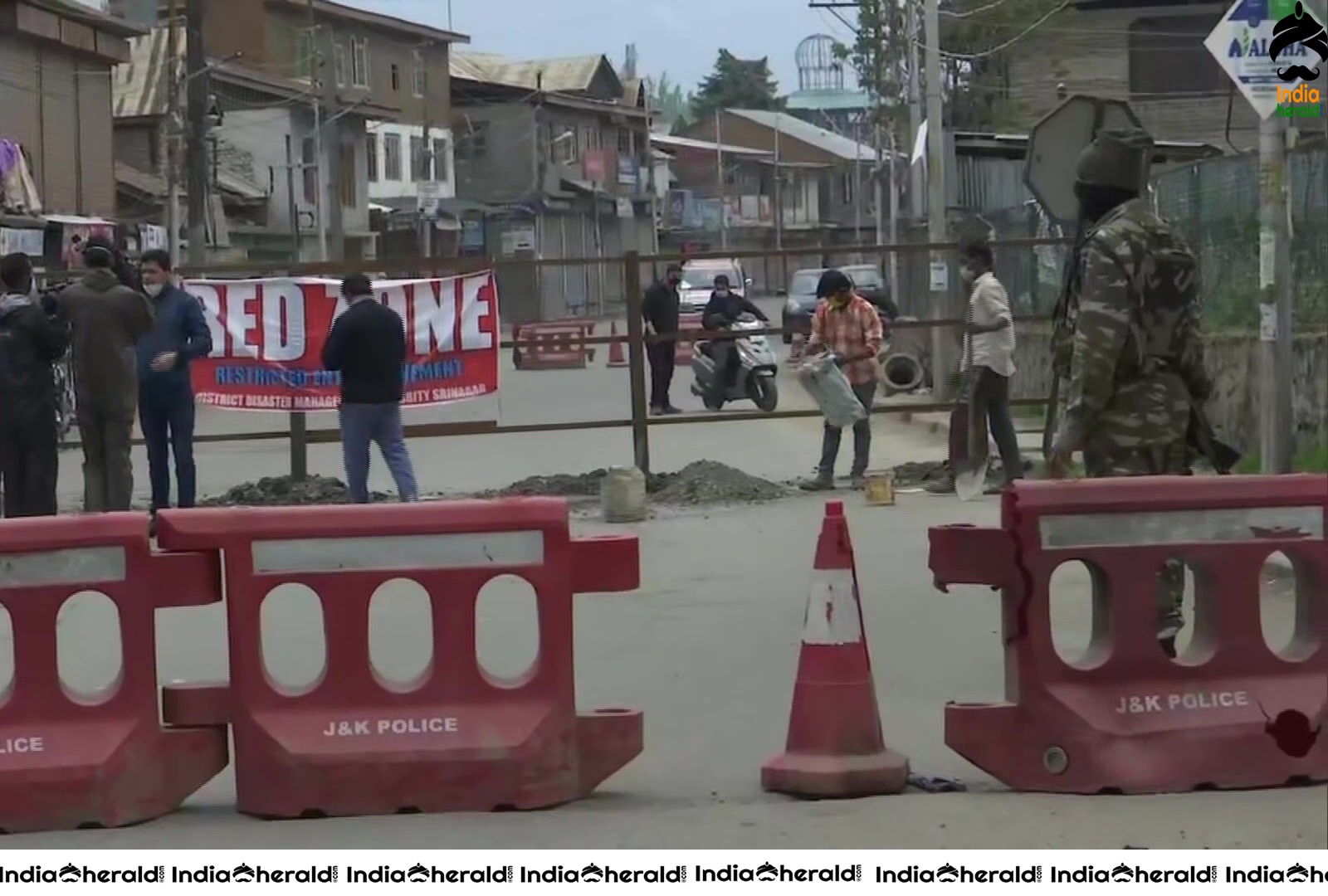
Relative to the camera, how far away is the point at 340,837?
6273 millimetres

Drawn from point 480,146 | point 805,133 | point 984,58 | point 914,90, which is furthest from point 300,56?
point 805,133

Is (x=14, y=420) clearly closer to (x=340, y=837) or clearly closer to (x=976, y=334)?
(x=976, y=334)

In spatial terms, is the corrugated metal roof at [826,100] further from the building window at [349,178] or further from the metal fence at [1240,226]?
the metal fence at [1240,226]

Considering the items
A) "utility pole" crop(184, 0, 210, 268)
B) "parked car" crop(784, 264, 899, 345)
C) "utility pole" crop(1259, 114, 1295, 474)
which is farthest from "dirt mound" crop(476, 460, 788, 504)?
"utility pole" crop(184, 0, 210, 268)

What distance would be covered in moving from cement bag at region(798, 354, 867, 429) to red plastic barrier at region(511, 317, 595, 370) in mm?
1862

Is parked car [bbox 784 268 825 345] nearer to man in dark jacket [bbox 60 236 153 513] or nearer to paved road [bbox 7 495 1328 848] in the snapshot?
man in dark jacket [bbox 60 236 153 513]

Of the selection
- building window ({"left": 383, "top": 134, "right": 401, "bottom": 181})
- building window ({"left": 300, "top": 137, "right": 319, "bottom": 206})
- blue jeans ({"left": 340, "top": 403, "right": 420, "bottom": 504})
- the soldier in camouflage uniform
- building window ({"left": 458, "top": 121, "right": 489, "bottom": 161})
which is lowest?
blue jeans ({"left": 340, "top": 403, "right": 420, "bottom": 504})

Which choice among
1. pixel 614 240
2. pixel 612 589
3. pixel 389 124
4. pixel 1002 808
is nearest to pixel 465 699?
pixel 612 589

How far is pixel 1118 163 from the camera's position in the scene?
7.71m

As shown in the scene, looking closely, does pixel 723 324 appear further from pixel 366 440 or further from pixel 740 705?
pixel 740 705

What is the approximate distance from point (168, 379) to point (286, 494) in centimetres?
227

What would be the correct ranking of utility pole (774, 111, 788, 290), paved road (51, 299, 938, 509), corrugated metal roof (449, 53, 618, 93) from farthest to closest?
utility pole (774, 111, 788, 290) → corrugated metal roof (449, 53, 618, 93) → paved road (51, 299, 938, 509)

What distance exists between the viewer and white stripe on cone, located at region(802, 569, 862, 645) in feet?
21.8

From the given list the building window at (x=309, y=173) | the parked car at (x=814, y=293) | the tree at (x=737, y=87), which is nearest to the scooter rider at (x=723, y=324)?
the parked car at (x=814, y=293)
